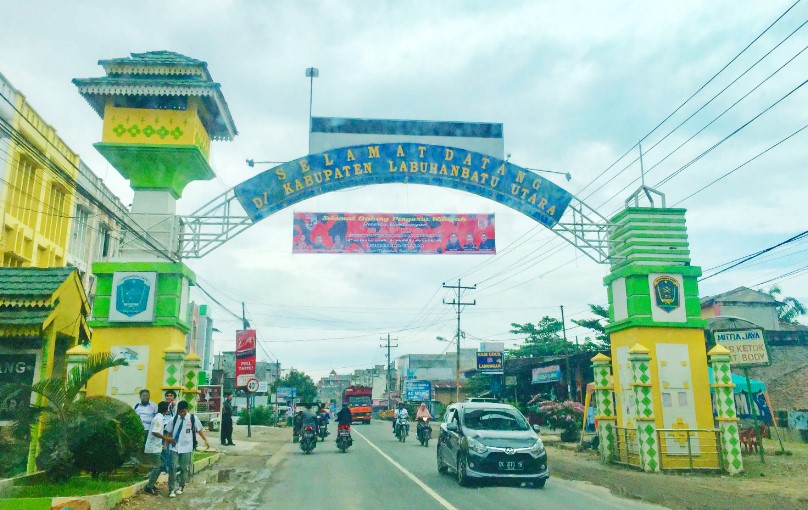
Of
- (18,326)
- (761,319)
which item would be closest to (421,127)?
(18,326)

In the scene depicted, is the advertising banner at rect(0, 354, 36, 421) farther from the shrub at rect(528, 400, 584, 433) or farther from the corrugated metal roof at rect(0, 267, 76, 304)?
the shrub at rect(528, 400, 584, 433)

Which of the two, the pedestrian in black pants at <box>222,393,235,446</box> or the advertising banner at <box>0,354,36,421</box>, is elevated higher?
the advertising banner at <box>0,354,36,421</box>

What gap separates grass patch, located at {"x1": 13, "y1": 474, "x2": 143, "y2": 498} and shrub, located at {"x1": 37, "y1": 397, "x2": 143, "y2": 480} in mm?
213

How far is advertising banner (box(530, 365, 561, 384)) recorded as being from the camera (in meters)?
42.8

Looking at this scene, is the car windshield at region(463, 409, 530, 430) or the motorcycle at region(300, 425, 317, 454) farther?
the motorcycle at region(300, 425, 317, 454)

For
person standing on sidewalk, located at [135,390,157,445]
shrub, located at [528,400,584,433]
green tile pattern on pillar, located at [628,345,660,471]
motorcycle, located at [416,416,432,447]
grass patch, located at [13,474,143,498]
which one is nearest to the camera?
grass patch, located at [13,474,143,498]

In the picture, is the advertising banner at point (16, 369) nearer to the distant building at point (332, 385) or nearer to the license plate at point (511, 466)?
the license plate at point (511, 466)

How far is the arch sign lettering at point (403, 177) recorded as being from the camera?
58.3ft

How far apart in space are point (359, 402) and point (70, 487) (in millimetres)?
51838

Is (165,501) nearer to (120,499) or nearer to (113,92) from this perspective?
(120,499)

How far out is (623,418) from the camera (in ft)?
58.6

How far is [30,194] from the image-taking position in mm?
25578

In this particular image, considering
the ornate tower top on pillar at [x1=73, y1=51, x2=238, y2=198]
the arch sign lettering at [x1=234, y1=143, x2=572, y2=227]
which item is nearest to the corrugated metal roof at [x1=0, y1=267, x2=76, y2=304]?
the ornate tower top on pillar at [x1=73, y1=51, x2=238, y2=198]

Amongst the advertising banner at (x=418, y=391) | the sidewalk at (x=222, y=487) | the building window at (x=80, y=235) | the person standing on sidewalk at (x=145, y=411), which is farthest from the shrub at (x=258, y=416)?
the person standing on sidewalk at (x=145, y=411)
